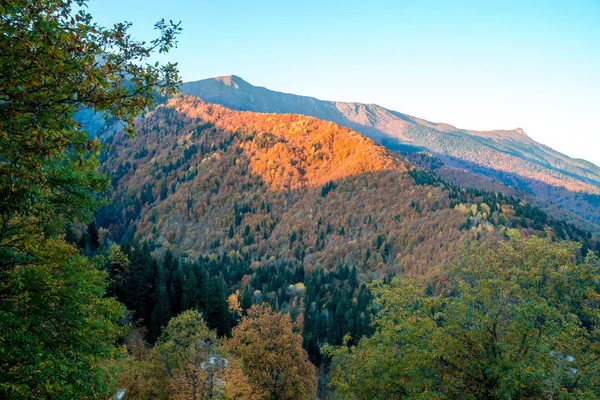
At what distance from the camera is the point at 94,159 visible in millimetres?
8812

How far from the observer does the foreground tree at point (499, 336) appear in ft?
53.3

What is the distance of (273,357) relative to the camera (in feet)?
128

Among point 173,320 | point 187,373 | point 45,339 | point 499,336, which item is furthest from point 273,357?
point 45,339

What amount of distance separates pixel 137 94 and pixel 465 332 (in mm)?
18228

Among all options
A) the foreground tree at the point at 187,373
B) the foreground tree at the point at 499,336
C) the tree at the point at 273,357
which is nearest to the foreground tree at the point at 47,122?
the foreground tree at the point at 499,336

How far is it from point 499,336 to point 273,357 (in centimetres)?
2645

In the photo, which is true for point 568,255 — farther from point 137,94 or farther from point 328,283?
point 328,283

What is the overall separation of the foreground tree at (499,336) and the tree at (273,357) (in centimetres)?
1812

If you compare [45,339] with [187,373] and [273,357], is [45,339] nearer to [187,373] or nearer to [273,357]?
[187,373]

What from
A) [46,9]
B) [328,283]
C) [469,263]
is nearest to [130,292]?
[469,263]

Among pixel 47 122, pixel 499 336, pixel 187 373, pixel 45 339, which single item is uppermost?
pixel 47 122

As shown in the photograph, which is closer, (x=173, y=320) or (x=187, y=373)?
(x=187, y=373)

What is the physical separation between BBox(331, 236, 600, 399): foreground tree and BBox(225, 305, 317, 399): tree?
1812 cm

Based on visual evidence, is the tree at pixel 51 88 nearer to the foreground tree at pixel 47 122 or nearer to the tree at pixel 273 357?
the foreground tree at pixel 47 122
